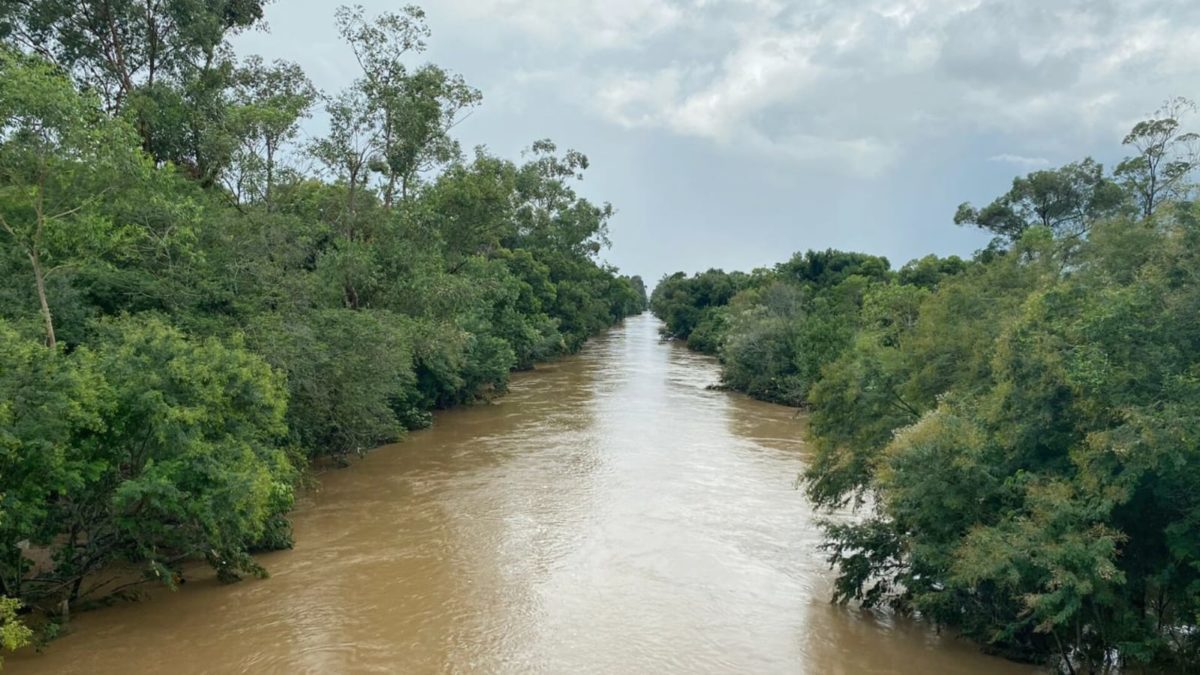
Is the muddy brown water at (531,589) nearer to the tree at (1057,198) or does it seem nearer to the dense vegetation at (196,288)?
the dense vegetation at (196,288)

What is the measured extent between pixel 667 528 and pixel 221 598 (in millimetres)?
8851

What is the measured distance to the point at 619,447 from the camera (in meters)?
24.7

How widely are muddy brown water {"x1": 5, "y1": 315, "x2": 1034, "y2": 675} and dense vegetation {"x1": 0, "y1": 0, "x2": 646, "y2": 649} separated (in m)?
1.18

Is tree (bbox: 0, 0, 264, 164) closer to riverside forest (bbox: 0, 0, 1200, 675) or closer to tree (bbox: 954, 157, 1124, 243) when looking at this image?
riverside forest (bbox: 0, 0, 1200, 675)

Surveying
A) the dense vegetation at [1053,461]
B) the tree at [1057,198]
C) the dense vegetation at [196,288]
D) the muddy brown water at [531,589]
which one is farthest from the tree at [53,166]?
the tree at [1057,198]

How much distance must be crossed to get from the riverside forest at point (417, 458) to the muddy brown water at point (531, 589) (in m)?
0.08

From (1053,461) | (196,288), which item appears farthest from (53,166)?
(1053,461)

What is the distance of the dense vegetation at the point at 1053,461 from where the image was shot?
327 inches

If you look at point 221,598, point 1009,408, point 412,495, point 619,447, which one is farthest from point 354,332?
point 1009,408

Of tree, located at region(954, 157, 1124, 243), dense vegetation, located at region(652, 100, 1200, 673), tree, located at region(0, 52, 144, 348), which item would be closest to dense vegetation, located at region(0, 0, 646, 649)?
tree, located at region(0, 52, 144, 348)

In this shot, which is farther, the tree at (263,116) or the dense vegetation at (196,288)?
the tree at (263,116)

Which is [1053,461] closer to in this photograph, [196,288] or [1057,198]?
[196,288]

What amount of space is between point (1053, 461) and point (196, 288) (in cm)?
1600

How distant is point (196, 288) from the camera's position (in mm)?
15844
